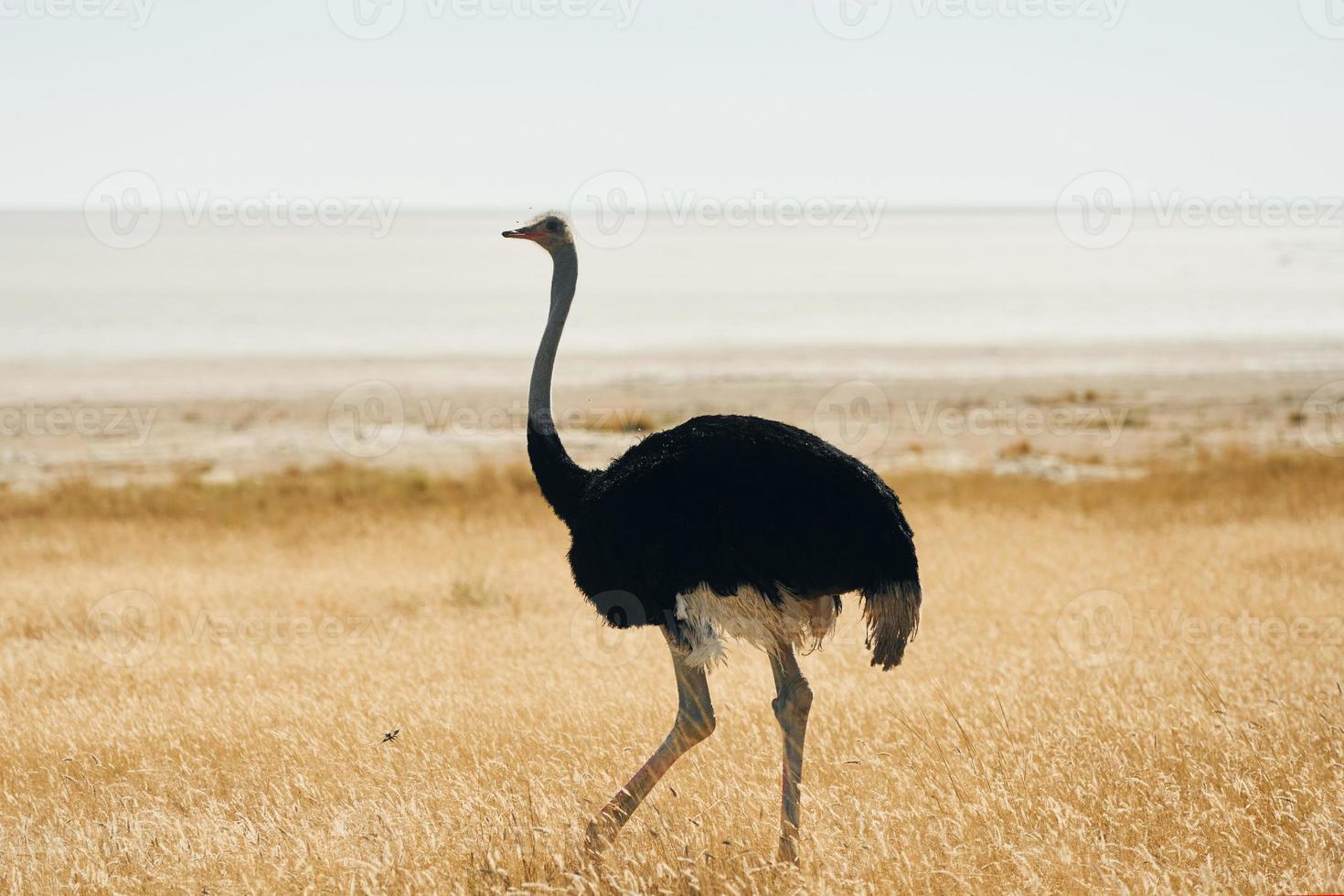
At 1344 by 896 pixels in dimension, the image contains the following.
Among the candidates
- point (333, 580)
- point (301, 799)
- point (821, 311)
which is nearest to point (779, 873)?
point (301, 799)

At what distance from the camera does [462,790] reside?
5.62m

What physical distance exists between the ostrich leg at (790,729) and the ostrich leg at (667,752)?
28 cm

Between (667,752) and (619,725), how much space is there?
1857 mm

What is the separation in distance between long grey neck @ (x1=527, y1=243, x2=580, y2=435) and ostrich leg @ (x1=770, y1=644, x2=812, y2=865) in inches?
52.0

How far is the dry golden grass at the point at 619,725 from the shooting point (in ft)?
15.8

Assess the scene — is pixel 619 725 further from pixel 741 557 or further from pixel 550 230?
pixel 550 230

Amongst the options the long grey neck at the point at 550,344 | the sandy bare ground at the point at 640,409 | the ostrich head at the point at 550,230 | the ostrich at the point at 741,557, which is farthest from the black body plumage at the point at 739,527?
the sandy bare ground at the point at 640,409

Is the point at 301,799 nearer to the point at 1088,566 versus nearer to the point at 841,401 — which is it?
the point at 1088,566

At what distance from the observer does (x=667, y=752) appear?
4949mm

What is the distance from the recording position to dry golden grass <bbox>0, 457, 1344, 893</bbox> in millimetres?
4809

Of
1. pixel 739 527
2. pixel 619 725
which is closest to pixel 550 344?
pixel 739 527

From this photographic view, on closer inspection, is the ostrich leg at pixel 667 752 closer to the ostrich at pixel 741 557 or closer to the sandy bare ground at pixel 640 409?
the ostrich at pixel 741 557

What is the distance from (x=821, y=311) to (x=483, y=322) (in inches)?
970

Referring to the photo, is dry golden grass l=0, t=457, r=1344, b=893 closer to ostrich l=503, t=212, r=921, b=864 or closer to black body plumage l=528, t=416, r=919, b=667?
ostrich l=503, t=212, r=921, b=864
